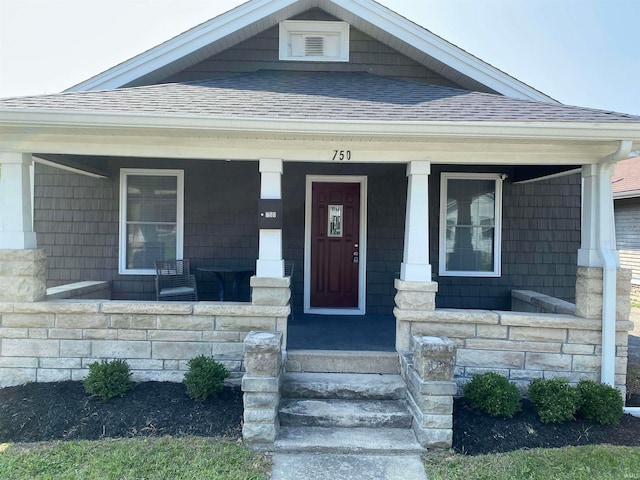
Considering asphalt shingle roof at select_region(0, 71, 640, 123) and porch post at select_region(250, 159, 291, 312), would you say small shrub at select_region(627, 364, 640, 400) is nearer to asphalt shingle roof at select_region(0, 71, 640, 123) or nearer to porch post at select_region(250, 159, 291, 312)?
asphalt shingle roof at select_region(0, 71, 640, 123)

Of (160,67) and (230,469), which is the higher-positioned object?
(160,67)

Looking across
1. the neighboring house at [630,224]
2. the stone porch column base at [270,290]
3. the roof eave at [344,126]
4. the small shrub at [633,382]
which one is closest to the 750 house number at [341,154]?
the roof eave at [344,126]

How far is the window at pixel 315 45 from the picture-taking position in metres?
6.07

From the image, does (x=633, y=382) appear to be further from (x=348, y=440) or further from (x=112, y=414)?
(x=112, y=414)

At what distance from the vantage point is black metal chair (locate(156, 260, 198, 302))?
584cm

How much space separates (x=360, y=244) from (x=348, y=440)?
3.32 m

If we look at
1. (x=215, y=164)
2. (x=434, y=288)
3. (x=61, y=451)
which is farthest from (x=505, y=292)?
(x=61, y=451)

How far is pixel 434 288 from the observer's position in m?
4.22

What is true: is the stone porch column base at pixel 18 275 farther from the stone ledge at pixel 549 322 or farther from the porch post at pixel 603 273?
the porch post at pixel 603 273

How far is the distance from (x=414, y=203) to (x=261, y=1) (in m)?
3.59

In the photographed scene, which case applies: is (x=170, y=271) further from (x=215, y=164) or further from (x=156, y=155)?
(x=156, y=155)

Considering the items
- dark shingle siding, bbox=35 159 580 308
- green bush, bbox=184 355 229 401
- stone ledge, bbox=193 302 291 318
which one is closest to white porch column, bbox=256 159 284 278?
stone ledge, bbox=193 302 291 318

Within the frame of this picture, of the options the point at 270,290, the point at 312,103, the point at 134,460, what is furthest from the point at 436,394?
the point at 312,103

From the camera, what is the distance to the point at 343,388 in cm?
398
